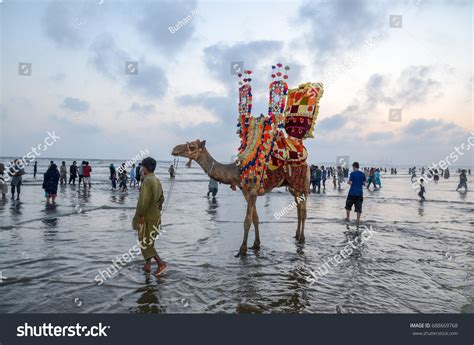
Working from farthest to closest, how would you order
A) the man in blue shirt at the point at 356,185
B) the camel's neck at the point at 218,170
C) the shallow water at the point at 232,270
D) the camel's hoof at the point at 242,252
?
the man in blue shirt at the point at 356,185 < the camel's neck at the point at 218,170 < the camel's hoof at the point at 242,252 < the shallow water at the point at 232,270

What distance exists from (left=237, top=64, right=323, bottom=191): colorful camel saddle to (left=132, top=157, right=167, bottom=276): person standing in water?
244 cm

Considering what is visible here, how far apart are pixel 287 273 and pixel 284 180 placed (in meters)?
3.27

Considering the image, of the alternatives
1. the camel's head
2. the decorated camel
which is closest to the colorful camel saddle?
the decorated camel

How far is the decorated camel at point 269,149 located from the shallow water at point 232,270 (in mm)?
1045

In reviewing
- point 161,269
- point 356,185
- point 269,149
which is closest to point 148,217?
point 161,269

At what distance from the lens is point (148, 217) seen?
6086 mm

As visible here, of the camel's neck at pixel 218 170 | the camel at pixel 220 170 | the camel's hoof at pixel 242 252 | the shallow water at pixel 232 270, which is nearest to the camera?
the shallow water at pixel 232 270

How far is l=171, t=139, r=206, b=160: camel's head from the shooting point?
25.0 ft

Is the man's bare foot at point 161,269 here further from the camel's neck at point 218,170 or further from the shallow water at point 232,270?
the camel's neck at point 218,170

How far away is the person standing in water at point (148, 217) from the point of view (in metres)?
5.91

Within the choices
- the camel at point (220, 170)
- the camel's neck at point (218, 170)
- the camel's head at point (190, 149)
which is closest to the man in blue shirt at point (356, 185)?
the camel at point (220, 170)

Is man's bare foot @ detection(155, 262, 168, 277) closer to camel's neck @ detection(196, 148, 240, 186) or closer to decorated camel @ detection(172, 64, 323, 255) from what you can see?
decorated camel @ detection(172, 64, 323, 255)

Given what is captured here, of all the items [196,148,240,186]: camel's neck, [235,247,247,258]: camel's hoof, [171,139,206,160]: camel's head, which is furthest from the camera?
[196,148,240,186]: camel's neck

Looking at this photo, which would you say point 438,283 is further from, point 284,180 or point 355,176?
point 355,176
